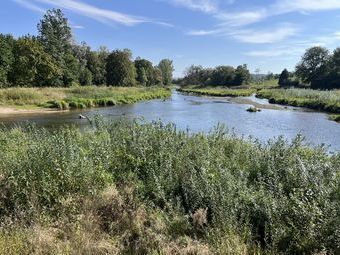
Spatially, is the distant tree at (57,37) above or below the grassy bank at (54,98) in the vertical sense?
above

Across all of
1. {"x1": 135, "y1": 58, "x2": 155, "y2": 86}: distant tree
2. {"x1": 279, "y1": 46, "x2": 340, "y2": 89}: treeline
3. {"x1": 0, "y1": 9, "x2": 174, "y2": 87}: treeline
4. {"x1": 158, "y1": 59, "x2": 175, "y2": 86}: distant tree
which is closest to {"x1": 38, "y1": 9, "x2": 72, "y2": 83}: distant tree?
{"x1": 0, "y1": 9, "x2": 174, "y2": 87}: treeline

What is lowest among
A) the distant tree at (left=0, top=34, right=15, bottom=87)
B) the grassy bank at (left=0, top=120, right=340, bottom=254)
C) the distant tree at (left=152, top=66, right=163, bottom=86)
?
the distant tree at (left=152, top=66, right=163, bottom=86)

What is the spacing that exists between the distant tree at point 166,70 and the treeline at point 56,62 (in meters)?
38.4

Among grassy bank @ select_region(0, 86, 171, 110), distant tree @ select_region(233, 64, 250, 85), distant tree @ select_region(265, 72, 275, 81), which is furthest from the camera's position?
distant tree @ select_region(265, 72, 275, 81)

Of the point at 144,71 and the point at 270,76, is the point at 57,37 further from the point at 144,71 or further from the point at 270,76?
the point at 270,76

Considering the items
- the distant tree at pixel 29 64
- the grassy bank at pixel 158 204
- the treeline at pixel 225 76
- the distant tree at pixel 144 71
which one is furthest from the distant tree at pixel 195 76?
the grassy bank at pixel 158 204

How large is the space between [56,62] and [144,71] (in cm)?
5402

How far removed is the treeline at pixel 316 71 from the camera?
8381 cm

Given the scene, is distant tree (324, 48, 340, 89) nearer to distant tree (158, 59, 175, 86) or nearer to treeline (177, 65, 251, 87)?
treeline (177, 65, 251, 87)

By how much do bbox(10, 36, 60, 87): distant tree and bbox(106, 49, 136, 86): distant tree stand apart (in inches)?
1400

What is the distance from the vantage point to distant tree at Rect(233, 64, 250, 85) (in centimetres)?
12119

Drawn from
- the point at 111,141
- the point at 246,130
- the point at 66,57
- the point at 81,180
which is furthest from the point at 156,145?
the point at 66,57

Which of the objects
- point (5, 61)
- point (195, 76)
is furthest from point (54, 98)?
point (195, 76)

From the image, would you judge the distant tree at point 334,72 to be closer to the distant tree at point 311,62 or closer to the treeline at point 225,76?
the distant tree at point 311,62
